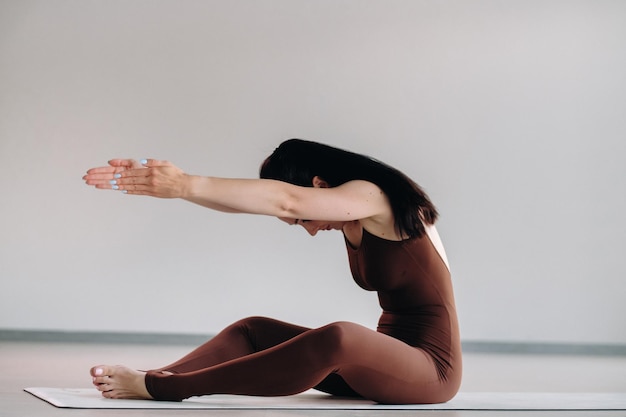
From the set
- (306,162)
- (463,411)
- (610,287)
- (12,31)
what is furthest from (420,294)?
(12,31)

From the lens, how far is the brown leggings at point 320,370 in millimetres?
2262

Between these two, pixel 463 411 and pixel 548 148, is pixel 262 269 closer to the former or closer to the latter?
pixel 548 148

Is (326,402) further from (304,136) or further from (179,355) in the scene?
(304,136)

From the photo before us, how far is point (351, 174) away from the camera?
2.54 meters

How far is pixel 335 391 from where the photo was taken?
9.18 feet

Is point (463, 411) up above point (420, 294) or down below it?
below

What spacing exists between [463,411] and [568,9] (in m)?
4.51

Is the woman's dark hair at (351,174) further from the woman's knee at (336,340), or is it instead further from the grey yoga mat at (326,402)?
the grey yoga mat at (326,402)

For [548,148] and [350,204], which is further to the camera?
[548,148]

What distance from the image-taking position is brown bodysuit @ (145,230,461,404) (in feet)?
7.46

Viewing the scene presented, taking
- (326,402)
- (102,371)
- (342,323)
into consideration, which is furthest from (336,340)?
(102,371)

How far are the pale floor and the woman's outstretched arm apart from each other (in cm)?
53

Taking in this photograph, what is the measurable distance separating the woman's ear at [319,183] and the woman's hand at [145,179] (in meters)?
0.51

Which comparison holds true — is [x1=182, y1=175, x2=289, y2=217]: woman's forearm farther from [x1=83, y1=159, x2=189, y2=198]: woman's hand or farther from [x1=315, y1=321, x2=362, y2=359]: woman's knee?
[x1=315, y1=321, x2=362, y2=359]: woman's knee
